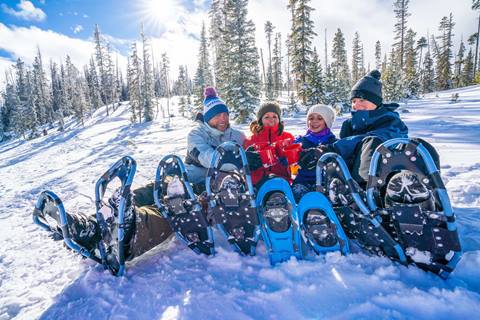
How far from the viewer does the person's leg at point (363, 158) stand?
2.49 m

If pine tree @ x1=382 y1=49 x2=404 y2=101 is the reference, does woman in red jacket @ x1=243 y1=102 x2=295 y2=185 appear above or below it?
below

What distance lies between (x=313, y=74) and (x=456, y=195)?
18.3m

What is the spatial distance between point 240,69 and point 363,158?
58.1 ft

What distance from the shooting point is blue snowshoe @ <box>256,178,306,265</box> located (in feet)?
8.45

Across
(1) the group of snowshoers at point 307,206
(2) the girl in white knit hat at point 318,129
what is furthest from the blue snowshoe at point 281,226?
(2) the girl in white knit hat at point 318,129

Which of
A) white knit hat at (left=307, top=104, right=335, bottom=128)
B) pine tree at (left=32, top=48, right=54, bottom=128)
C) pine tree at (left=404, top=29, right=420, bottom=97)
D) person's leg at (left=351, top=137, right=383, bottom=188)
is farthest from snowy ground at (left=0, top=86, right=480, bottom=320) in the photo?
pine tree at (left=32, top=48, right=54, bottom=128)

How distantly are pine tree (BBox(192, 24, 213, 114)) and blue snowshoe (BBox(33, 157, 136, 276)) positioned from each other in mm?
20938

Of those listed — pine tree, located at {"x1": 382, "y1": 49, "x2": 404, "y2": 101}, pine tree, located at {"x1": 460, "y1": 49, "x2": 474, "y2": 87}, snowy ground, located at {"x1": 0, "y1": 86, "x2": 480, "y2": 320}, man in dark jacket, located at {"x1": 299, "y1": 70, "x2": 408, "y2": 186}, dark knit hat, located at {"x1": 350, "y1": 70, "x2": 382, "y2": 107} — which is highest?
Result: pine tree, located at {"x1": 460, "y1": 49, "x2": 474, "y2": 87}

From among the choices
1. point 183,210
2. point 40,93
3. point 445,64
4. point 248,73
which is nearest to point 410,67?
point 445,64

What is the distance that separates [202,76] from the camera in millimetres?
34438

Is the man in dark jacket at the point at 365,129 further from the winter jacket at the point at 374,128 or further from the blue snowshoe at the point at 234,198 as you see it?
the blue snowshoe at the point at 234,198

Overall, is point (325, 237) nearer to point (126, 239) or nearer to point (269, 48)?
point (126, 239)

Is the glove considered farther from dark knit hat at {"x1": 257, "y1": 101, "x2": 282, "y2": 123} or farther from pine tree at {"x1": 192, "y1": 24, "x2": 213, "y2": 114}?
pine tree at {"x1": 192, "y1": 24, "x2": 213, "y2": 114}

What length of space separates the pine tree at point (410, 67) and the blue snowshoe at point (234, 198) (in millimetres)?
26069
